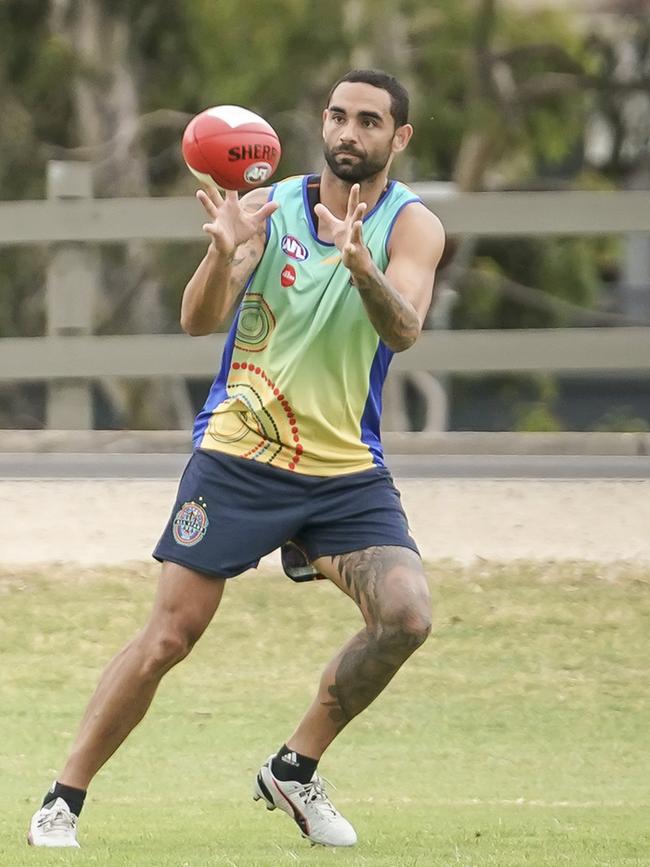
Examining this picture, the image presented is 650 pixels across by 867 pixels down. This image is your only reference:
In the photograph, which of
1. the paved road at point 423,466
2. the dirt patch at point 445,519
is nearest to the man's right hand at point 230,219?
the dirt patch at point 445,519

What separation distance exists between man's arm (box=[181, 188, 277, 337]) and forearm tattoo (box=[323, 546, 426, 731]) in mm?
782

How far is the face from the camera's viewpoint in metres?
5.38

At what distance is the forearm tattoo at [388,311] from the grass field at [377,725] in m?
1.39

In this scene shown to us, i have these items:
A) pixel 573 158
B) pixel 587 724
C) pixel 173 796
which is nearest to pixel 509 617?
pixel 587 724

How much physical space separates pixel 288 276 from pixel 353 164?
368mm

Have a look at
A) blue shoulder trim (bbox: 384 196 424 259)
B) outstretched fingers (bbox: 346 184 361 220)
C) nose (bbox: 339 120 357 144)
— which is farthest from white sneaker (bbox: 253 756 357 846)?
nose (bbox: 339 120 357 144)

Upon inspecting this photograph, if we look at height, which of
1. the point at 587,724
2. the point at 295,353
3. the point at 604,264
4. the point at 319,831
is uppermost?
the point at 295,353

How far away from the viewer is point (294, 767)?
18.2ft

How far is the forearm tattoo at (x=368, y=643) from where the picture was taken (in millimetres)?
5254

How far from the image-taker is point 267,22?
59.5ft

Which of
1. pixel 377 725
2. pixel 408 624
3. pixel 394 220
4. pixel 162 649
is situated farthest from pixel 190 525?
pixel 377 725

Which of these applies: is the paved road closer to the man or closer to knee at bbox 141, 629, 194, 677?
the man

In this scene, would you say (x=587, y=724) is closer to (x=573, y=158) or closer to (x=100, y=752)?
(x=100, y=752)

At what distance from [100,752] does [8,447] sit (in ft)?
22.0
